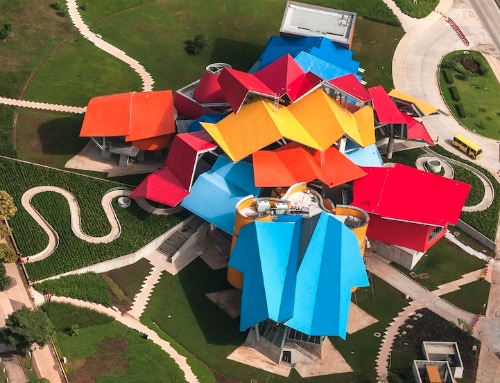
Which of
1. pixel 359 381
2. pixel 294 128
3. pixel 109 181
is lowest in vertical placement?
pixel 359 381

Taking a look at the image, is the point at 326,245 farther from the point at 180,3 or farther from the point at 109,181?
the point at 180,3

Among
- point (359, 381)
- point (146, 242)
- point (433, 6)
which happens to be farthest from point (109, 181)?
point (433, 6)

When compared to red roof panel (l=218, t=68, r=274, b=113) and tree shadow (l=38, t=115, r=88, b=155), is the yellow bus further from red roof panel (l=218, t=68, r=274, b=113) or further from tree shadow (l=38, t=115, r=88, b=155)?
tree shadow (l=38, t=115, r=88, b=155)

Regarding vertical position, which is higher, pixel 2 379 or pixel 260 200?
pixel 260 200

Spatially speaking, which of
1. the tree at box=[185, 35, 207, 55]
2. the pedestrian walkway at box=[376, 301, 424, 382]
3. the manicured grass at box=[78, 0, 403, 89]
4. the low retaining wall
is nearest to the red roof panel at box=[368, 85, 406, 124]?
the low retaining wall

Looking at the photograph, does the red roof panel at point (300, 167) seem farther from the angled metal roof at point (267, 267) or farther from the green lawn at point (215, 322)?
the green lawn at point (215, 322)

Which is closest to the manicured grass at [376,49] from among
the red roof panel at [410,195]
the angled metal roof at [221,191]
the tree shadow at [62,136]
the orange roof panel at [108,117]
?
the red roof panel at [410,195]

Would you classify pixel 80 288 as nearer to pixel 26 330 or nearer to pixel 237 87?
pixel 26 330
